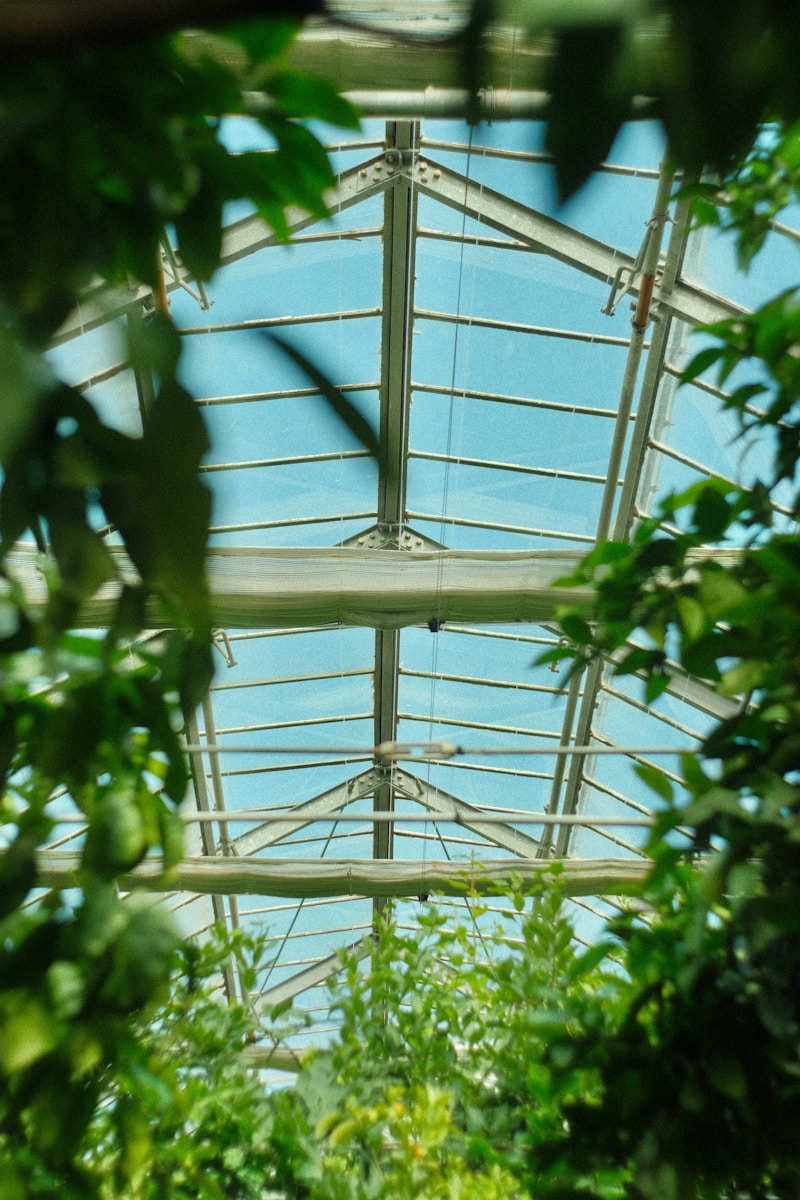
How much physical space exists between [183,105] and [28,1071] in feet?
1.87

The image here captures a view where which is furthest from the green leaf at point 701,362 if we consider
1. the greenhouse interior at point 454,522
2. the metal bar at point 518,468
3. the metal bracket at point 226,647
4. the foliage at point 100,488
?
the metal bracket at point 226,647

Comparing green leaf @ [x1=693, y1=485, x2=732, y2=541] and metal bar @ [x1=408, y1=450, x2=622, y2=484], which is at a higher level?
metal bar @ [x1=408, y1=450, x2=622, y2=484]

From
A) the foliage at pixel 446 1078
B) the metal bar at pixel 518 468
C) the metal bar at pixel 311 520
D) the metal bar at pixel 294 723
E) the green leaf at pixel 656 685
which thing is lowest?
the foliage at pixel 446 1078

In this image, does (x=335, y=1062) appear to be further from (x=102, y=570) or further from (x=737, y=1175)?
(x=102, y=570)

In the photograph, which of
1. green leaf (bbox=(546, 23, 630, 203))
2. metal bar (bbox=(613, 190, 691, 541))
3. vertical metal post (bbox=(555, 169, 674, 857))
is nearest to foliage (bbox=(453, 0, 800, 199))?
green leaf (bbox=(546, 23, 630, 203))

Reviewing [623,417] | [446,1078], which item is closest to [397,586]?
[623,417]

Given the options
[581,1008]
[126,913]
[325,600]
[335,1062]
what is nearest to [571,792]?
[325,600]

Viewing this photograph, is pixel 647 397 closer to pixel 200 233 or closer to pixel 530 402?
pixel 530 402

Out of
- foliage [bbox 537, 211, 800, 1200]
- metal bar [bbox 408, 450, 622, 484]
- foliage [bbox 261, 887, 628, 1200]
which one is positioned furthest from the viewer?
metal bar [bbox 408, 450, 622, 484]

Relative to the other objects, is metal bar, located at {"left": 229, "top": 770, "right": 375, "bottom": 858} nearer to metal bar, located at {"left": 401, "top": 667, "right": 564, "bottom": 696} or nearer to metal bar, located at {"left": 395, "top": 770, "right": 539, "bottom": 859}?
metal bar, located at {"left": 395, "top": 770, "right": 539, "bottom": 859}

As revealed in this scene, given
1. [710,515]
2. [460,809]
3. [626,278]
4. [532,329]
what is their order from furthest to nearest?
1. [460,809]
2. [532,329]
3. [626,278]
4. [710,515]

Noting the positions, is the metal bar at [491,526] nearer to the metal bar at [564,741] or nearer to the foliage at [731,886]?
the metal bar at [564,741]

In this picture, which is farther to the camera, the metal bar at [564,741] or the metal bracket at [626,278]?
the metal bar at [564,741]

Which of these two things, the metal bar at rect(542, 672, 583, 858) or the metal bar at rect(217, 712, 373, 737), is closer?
the metal bar at rect(542, 672, 583, 858)
